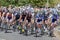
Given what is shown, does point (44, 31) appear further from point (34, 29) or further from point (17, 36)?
point (17, 36)

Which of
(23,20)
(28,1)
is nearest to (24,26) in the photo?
(23,20)

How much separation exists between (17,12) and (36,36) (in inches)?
107

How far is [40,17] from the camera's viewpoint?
16172 millimetres

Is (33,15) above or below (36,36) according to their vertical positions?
above

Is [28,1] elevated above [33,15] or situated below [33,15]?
below

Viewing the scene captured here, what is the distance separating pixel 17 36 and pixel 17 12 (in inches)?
100

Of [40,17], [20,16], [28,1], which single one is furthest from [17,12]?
[28,1]

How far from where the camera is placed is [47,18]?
16.0 metres

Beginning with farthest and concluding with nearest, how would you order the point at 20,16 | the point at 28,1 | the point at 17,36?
the point at 28,1 < the point at 20,16 < the point at 17,36

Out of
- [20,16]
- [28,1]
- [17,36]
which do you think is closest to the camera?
[17,36]

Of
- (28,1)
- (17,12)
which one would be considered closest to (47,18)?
(17,12)

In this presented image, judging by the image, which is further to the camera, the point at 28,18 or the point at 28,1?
the point at 28,1

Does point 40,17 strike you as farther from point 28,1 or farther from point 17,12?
point 28,1

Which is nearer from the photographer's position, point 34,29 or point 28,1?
point 34,29
